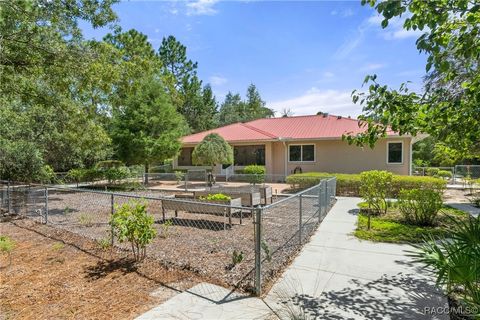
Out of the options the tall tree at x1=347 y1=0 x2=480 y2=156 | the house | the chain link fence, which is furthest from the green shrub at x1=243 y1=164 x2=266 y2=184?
the tall tree at x1=347 y1=0 x2=480 y2=156

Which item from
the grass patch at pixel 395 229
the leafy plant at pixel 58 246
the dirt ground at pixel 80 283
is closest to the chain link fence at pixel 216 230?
the dirt ground at pixel 80 283

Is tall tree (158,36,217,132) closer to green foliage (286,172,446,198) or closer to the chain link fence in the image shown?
green foliage (286,172,446,198)

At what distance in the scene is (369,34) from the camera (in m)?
6.56

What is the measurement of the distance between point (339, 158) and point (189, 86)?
26666 mm

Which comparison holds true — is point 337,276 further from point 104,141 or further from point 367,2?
point 104,141

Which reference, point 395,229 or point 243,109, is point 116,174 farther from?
point 243,109

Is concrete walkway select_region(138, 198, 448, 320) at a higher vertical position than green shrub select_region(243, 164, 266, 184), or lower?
lower

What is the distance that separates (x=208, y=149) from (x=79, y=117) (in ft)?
24.6

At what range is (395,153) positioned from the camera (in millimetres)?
18422

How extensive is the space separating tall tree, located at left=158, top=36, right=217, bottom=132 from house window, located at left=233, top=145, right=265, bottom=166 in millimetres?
15874

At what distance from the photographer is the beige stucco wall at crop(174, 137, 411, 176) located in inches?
722

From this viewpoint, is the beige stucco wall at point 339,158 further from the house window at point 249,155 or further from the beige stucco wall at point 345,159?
the house window at point 249,155

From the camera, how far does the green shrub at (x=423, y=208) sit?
7981mm

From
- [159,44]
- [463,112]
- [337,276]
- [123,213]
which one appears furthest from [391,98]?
[159,44]
